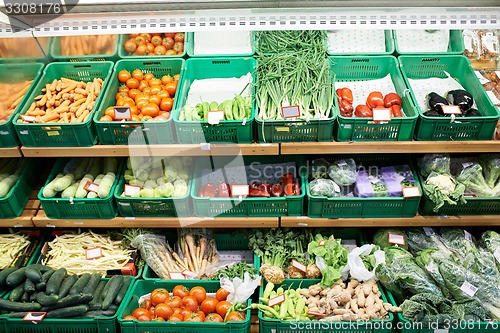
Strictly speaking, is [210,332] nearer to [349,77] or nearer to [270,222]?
[270,222]

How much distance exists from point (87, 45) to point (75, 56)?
6.1 inches

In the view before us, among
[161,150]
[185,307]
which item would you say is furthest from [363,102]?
[185,307]

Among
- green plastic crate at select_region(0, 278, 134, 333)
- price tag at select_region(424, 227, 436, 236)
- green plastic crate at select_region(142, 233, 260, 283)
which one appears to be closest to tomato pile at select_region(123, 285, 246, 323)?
green plastic crate at select_region(0, 278, 134, 333)

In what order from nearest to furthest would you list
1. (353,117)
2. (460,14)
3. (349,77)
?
(460,14) → (353,117) → (349,77)

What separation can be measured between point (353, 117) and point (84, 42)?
2484 mm

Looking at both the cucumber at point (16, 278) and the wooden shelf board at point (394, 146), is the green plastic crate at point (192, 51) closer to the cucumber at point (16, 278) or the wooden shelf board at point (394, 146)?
the wooden shelf board at point (394, 146)

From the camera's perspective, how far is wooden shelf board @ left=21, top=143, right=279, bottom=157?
3.57 metres

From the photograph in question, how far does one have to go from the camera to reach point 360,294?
3623 mm

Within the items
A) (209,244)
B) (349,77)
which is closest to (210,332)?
(209,244)

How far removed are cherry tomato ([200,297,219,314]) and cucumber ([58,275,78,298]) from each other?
102 cm

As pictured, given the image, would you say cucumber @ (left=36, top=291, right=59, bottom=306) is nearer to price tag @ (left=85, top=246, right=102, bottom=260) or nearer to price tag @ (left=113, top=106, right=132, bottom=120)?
price tag @ (left=85, top=246, right=102, bottom=260)

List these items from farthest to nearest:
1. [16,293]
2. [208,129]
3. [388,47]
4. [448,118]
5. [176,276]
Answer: [388,47]
[176,276]
[16,293]
[208,129]
[448,118]

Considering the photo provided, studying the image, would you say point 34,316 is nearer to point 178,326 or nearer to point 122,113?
point 178,326

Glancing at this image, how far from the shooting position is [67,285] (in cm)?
366
